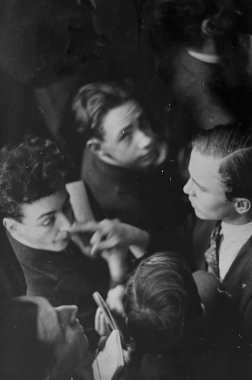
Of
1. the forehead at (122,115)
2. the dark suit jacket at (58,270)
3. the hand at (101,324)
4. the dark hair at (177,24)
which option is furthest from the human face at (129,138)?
the hand at (101,324)

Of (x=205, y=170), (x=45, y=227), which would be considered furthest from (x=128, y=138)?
(x=45, y=227)

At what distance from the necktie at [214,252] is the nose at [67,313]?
49cm

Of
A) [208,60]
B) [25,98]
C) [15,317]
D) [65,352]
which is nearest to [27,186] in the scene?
[25,98]

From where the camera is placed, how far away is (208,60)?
1.88 meters

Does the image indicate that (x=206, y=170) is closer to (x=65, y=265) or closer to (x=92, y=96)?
(x=92, y=96)

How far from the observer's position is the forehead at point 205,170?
188 cm

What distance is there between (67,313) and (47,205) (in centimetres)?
38

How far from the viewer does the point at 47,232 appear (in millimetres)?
1890

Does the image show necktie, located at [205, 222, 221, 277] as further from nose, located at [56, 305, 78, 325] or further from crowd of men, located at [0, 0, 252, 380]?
nose, located at [56, 305, 78, 325]

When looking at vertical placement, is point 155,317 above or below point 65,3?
below

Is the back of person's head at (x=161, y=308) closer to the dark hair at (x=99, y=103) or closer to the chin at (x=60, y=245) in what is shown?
the chin at (x=60, y=245)

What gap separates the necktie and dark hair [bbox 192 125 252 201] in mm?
Answer: 177

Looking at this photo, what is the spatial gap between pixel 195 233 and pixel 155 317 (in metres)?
0.32

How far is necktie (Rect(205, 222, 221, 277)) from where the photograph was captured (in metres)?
1.92
